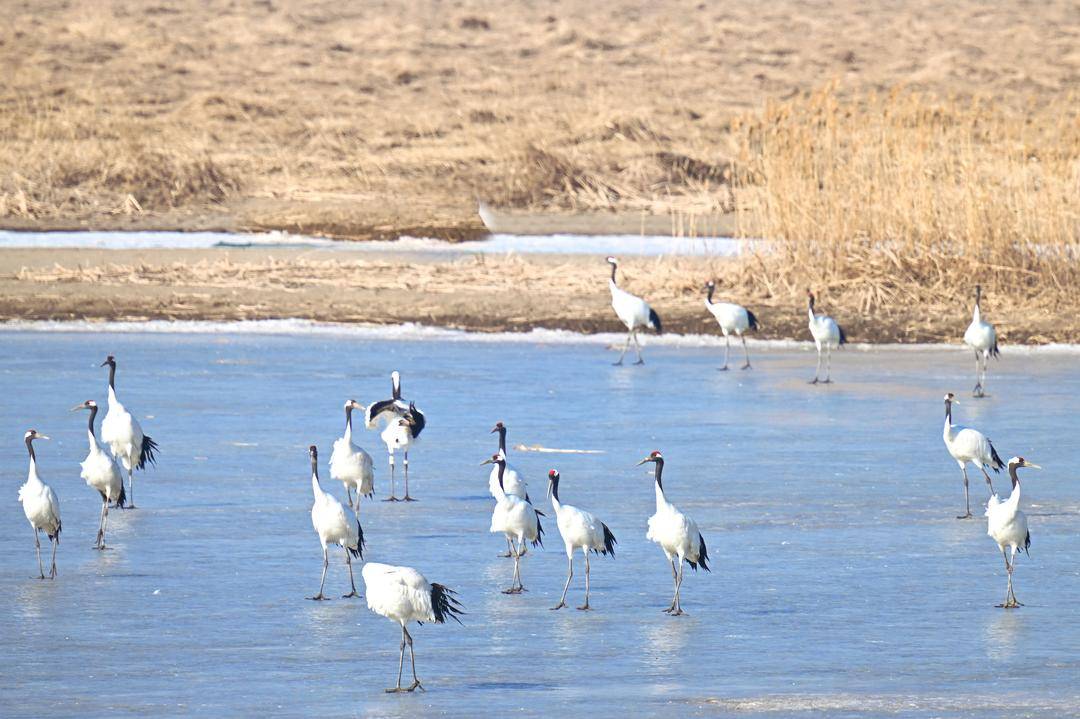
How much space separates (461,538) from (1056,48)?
146 ft

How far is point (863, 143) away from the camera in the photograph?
20969mm

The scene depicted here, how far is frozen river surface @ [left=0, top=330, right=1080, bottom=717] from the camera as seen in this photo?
7246 millimetres

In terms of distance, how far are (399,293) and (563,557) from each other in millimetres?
11794

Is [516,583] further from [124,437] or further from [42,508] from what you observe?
[124,437]

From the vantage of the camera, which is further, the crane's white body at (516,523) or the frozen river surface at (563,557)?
the crane's white body at (516,523)

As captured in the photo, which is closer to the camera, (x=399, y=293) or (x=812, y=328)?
(x=812, y=328)

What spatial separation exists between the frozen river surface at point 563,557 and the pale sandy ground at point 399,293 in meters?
3.20

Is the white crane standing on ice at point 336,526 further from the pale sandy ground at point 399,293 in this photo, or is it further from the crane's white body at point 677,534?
the pale sandy ground at point 399,293

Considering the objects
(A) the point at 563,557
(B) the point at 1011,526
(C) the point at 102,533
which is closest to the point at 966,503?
(B) the point at 1011,526

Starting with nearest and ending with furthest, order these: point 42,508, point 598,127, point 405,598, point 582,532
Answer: point 405,598 < point 582,532 < point 42,508 < point 598,127

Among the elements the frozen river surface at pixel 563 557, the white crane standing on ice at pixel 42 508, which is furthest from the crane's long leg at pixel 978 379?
the white crane standing on ice at pixel 42 508

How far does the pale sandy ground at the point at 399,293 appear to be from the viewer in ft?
65.3

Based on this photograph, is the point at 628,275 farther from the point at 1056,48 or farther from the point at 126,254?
the point at 1056,48

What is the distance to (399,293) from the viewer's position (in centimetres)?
2170
